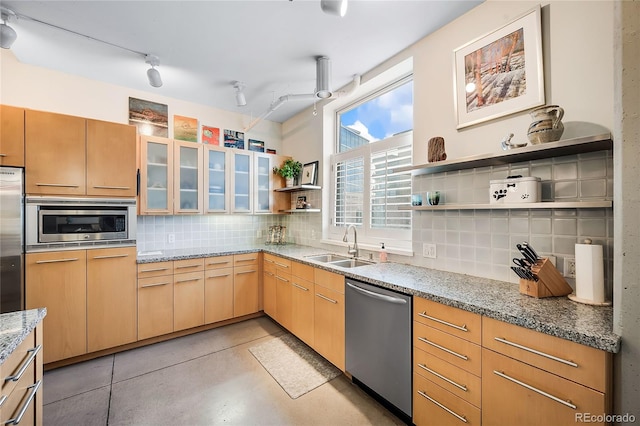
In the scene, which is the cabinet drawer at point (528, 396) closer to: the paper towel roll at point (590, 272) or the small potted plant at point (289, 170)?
the paper towel roll at point (590, 272)

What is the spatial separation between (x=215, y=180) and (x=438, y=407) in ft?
10.2

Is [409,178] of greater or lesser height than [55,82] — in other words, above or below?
below

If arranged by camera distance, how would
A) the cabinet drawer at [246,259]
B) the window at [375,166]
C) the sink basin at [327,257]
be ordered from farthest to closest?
the cabinet drawer at [246,259] → the sink basin at [327,257] → the window at [375,166]

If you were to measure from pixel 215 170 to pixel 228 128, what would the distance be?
0.75 m

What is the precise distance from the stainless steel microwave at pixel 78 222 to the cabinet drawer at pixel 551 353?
118 inches

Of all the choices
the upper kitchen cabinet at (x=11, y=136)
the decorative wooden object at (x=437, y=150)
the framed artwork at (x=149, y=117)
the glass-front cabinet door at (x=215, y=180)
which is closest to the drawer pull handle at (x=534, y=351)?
the decorative wooden object at (x=437, y=150)

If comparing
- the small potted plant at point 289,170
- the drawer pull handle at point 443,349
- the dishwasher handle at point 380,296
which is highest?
the small potted plant at point 289,170

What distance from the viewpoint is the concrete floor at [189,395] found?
5.64ft

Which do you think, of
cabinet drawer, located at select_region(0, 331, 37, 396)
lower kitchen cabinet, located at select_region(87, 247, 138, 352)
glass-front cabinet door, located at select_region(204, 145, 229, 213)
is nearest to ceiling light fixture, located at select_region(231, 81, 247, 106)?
glass-front cabinet door, located at select_region(204, 145, 229, 213)

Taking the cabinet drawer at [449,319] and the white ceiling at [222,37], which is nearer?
the cabinet drawer at [449,319]

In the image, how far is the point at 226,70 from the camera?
Result: 2664 millimetres

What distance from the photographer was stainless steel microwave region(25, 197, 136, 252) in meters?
2.16

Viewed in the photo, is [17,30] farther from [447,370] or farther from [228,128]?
[447,370]

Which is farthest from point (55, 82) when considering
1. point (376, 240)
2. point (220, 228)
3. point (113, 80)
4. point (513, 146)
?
point (513, 146)
